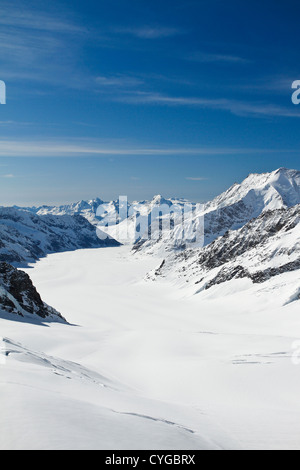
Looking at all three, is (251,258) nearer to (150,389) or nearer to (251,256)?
(251,256)

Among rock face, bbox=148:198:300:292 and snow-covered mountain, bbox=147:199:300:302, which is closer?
snow-covered mountain, bbox=147:199:300:302

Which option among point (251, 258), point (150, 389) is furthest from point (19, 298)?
point (251, 258)

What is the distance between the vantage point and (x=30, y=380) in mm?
9914

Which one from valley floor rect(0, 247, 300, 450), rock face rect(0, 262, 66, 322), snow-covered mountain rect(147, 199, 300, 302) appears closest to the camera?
valley floor rect(0, 247, 300, 450)

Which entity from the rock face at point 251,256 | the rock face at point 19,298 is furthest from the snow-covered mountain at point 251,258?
the rock face at point 19,298

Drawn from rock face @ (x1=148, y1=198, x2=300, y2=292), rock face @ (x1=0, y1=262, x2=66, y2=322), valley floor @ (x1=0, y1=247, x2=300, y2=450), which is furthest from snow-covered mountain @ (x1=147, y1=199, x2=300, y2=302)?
rock face @ (x1=0, y1=262, x2=66, y2=322)

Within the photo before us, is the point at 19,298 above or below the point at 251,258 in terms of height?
below

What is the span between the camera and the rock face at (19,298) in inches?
1454

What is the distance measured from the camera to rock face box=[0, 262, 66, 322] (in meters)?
36.9

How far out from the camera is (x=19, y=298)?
131 feet

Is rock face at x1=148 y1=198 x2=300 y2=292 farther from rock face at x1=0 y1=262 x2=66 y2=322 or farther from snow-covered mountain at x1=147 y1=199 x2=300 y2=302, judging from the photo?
rock face at x1=0 y1=262 x2=66 y2=322
